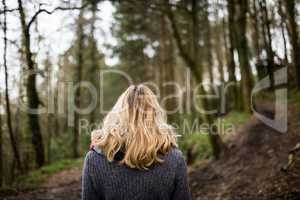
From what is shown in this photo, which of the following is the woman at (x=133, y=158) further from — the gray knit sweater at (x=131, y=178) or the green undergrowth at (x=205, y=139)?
the green undergrowth at (x=205, y=139)

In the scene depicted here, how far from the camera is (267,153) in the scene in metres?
10.4

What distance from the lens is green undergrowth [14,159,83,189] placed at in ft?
39.2

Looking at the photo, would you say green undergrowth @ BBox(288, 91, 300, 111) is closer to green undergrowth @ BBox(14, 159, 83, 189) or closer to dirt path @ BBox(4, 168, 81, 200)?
dirt path @ BBox(4, 168, 81, 200)

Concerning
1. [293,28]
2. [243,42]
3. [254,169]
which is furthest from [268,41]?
[254,169]

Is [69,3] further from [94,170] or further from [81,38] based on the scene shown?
[81,38]

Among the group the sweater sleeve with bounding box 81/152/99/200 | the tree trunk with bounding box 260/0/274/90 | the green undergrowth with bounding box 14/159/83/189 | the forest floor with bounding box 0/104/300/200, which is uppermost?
the tree trunk with bounding box 260/0/274/90

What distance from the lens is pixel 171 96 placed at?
20.5 metres

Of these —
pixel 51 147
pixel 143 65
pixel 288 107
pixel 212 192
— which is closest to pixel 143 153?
pixel 212 192

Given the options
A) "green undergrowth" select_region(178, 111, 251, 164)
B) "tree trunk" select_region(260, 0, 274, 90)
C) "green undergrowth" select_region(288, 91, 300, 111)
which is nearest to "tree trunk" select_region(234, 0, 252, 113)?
"tree trunk" select_region(260, 0, 274, 90)

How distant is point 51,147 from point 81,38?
5.85 meters

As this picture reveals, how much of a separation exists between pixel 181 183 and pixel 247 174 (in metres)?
7.25

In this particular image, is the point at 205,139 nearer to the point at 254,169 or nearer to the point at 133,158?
the point at 254,169

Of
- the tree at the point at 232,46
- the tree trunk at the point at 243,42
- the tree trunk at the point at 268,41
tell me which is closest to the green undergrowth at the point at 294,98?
the tree trunk at the point at 268,41

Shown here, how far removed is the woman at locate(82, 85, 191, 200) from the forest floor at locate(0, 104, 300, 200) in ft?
16.1
